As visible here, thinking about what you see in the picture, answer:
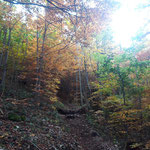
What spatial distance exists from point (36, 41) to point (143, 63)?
6594mm

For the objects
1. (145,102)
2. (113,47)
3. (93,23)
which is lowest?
(145,102)

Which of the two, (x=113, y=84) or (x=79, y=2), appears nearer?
(x=79, y=2)

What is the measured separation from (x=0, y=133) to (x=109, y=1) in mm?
4811

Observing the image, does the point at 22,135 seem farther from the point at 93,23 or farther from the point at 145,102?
the point at 145,102

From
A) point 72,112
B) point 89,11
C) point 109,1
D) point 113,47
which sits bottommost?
point 72,112

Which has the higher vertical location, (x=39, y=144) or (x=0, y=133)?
(x=0, y=133)

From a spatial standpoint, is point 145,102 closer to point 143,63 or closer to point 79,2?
point 143,63

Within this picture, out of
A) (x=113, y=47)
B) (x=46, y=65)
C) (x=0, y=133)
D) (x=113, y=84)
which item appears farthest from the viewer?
(x=113, y=47)

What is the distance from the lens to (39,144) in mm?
3619

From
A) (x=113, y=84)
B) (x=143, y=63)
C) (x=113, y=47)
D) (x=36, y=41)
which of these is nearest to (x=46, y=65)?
(x=36, y=41)

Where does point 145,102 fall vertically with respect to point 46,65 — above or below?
below

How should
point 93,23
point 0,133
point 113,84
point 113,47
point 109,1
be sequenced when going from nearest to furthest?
point 0,133 → point 109,1 → point 93,23 → point 113,84 → point 113,47

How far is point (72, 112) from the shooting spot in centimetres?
1034

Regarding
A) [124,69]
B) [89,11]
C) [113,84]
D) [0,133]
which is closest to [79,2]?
[89,11]
